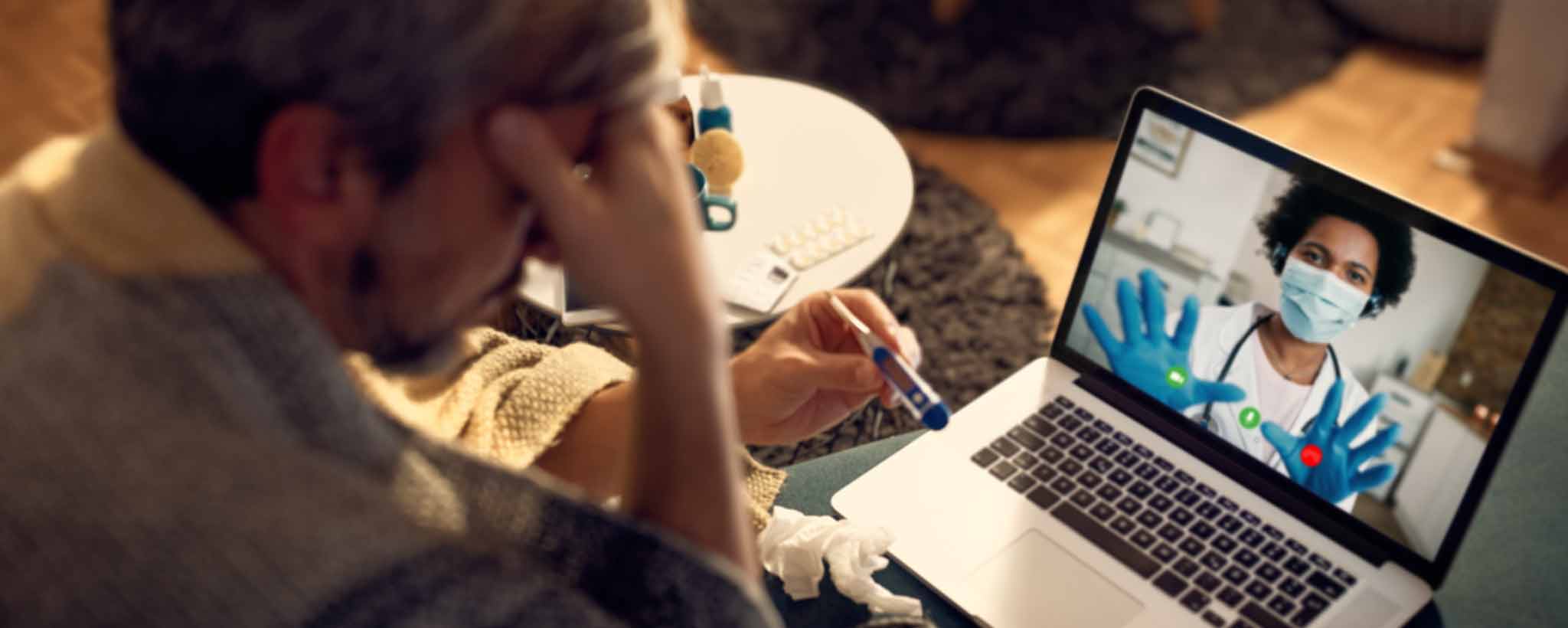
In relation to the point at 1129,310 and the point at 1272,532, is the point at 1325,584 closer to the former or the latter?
the point at 1272,532

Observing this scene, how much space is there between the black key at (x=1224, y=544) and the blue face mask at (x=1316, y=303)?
0.55 feet

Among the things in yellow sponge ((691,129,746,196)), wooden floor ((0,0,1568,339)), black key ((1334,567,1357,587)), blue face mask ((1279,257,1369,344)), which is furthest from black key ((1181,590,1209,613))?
wooden floor ((0,0,1568,339))

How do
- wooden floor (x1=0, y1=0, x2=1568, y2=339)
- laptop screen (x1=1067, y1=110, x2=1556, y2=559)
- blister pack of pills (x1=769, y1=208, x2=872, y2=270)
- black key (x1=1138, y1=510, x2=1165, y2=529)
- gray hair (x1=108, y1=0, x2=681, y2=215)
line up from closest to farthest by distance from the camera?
1. gray hair (x1=108, y1=0, x2=681, y2=215)
2. laptop screen (x1=1067, y1=110, x2=1556, y2=559)
3. black key (x1=1138, y1=510, x2=1165, y2=529)
4. blister pack of pills (x1=769, y1=208, x2=872, y2=270)
5. wooden floor (x1=0, y1=0, x2=1568, y2=339)

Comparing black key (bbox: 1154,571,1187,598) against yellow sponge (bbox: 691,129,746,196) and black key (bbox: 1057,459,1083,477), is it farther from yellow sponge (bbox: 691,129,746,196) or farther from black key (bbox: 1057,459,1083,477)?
yellow sponge (bbox: 691,129,746,196)

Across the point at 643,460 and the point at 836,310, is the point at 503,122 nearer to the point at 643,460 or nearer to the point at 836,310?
the point at 643,460

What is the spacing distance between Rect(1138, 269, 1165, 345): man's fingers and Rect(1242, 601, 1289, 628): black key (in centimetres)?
24

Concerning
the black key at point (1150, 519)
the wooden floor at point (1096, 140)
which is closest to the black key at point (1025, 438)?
the black key at point (1150, 519)

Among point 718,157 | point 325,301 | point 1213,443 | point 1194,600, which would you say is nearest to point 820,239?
point 718,157

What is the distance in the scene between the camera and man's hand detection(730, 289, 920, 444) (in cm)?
98

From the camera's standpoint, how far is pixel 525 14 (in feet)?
1.78

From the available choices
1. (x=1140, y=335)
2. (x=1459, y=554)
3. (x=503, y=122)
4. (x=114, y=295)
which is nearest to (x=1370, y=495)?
(x=1459, y=554)

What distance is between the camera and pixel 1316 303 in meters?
0.96

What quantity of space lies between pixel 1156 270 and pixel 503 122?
66 centimetres

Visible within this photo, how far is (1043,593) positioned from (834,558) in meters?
0.16
